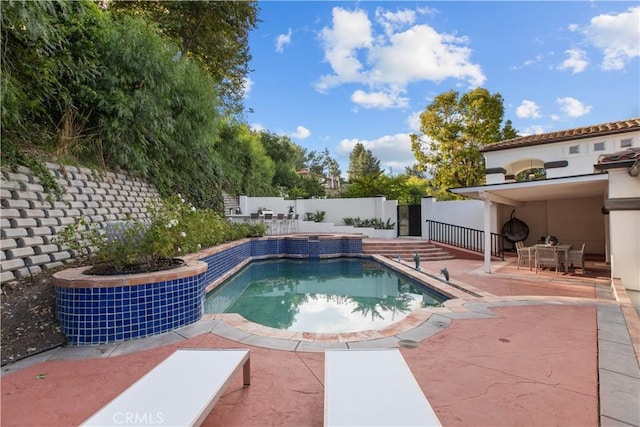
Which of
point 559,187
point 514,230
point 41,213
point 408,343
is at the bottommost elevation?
point 408,343

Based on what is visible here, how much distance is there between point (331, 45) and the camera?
13125 millimetres

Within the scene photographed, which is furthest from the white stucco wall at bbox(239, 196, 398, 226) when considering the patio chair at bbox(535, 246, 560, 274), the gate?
the patio chair at bbox(535, 246, 560, 274)

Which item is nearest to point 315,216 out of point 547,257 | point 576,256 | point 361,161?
point 547,257

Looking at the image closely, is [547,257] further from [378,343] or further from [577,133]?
[378,343]

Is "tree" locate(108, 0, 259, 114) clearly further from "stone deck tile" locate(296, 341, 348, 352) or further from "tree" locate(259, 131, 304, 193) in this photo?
"tree" locate(259, 131, 304, 193)

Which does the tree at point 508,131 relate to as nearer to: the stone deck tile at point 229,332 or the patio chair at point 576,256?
the patio chair at point 576,256

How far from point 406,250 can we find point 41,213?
10.4m

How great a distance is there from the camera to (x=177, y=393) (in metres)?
1.89

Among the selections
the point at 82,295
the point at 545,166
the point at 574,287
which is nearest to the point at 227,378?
the point at 82,295

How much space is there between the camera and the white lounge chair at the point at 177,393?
1633 mm

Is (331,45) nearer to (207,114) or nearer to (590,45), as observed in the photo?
(207,114)

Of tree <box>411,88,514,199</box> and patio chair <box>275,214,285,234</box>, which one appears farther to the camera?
tree <box>411,88,514,199</box>

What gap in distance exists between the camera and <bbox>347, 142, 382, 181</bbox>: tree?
43.2 metres

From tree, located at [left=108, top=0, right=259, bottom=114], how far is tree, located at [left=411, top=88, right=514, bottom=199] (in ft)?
41.6
